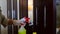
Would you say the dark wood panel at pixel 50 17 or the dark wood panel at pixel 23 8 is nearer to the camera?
the dark wood panel at pixel 50 17

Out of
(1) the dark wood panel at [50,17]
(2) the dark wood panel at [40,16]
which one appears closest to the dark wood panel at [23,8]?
(2) the dark wood panel at [40,16]

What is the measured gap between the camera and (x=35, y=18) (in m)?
1.09

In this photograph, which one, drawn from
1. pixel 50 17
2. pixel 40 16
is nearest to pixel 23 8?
pixel 40 16

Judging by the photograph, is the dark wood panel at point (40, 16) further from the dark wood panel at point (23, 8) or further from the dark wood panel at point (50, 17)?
the dark wood panel at point (23, 8)

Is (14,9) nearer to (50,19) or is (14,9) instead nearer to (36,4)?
(36,4)

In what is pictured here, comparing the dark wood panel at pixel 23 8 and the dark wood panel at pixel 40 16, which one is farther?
the dark wood panel at pixel 23 8

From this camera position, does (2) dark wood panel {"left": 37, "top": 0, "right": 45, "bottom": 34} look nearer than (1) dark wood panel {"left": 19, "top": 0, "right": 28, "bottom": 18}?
Yes

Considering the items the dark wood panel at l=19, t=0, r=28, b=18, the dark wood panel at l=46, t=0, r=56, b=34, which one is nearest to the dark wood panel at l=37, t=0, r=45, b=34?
the dark wood panel at l=46, t=0, r=56, b=34

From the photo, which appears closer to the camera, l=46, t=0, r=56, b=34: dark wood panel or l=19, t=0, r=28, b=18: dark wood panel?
l=46, t=0, r=56, b=34: dark wood panel

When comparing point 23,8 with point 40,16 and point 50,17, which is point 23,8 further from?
Result: point 50,17

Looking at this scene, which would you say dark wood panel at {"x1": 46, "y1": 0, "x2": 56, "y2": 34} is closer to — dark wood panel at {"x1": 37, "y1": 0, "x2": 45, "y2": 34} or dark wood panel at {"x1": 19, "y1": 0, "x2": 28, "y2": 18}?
dark wood panel at {"x1": 37, "y1": 0, "x2": 45, "y2": 34}

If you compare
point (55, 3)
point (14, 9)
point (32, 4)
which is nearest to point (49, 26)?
point (55, 3)

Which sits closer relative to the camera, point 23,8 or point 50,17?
point 50,17

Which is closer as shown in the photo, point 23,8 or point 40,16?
point 40,16
